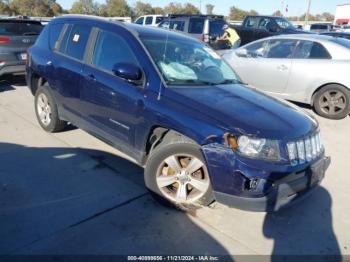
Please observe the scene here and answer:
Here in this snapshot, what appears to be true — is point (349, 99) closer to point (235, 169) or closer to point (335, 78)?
point (335, 78)

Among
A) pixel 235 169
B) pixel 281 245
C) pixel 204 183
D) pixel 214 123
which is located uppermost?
pixel 214 123

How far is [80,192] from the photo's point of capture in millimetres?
3727

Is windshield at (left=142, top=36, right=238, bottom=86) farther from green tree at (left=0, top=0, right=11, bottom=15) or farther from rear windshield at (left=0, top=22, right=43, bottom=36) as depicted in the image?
green tree at (left=0, top=0, right=11, bottom=15)

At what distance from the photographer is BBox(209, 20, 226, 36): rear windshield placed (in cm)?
1327

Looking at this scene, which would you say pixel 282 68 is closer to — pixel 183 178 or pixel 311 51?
pixel 311 51

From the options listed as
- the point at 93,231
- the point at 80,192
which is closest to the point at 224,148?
the point at 93,231

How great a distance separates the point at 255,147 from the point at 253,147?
17mm

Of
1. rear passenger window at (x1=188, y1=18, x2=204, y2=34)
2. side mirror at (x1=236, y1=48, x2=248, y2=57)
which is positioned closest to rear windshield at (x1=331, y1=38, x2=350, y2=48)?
side mirror at (x1=236, y1=48, x2=248, y2=57)

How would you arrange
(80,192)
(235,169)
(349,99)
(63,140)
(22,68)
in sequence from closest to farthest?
1. (235,169)
2. (80,192)
3. (63,140)
4. (349,99)
5. (22,68)

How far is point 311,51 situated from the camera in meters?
7.27

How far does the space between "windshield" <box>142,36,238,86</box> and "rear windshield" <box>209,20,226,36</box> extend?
29.6ft

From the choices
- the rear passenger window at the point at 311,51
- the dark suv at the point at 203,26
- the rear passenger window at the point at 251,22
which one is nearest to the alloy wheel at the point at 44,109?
the rear passenger window at the point at 311,51

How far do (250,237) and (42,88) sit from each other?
3.80 m

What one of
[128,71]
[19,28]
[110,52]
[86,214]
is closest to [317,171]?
[128,71]
